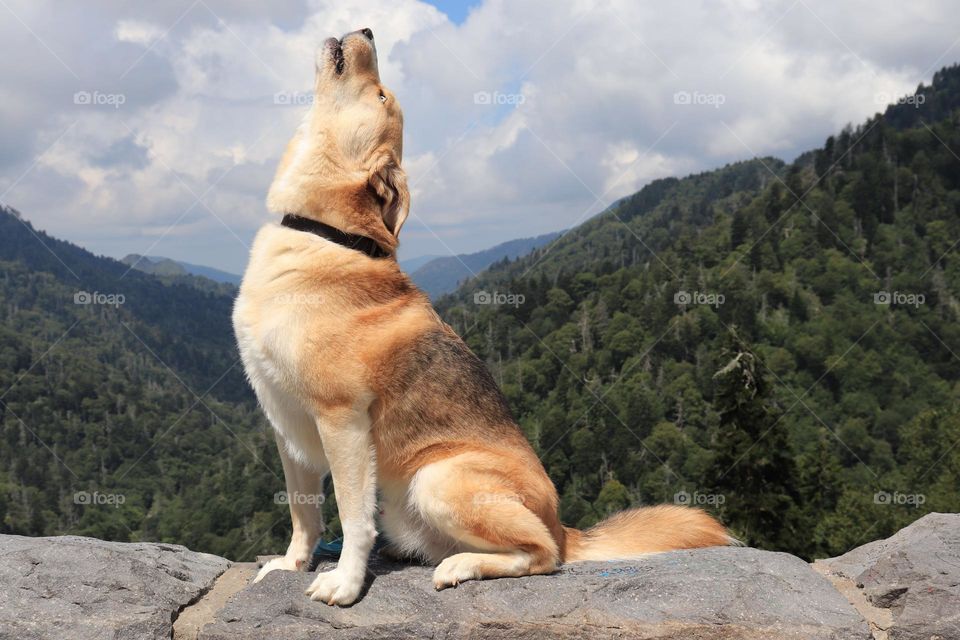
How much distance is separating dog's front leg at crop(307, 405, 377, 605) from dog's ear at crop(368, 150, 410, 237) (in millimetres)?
1589

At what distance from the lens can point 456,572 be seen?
5.97 metres

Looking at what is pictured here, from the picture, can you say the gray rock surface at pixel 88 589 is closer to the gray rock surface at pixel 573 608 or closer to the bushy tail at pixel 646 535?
the gray rock surface at pixel 573 608

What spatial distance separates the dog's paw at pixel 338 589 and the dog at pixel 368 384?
0.01 meters

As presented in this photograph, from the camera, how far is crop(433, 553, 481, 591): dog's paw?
5961 millimetres

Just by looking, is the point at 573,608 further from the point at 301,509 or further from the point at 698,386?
the point at 698,386

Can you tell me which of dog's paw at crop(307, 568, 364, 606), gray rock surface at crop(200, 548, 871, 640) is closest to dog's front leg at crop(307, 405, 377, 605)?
dog's paw at crop(307, 568, 364, 606)

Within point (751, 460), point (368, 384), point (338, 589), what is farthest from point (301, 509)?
point (751, 460)

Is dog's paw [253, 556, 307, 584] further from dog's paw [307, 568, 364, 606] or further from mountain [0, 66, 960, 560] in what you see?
mountain [0, 66, 960, 560]

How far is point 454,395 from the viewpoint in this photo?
6281 millimetres

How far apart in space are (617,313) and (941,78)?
140 metres

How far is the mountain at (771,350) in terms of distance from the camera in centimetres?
4294

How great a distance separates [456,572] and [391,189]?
2961 millimetres

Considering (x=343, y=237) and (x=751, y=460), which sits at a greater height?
(x=343, y=237)

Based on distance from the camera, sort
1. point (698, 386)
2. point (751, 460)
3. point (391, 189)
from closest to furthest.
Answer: point (391, 189), point (751, 460), point (698, 386)
